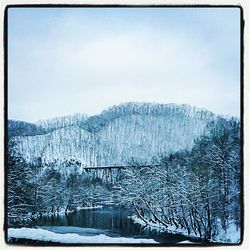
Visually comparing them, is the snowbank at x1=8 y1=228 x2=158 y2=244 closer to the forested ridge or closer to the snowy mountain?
the forested ridge

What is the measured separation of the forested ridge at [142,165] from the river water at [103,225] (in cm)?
3

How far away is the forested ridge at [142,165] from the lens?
1.90 m

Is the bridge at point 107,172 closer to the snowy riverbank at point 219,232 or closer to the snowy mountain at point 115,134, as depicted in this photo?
the snowy mountain at point 115,134

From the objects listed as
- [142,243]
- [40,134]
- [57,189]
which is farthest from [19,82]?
[142,243]

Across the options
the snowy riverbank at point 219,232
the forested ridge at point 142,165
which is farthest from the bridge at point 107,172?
the snowy riverbank at point 219,232

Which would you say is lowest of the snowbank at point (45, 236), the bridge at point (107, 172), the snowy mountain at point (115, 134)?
the snowbank at point (45, 236)

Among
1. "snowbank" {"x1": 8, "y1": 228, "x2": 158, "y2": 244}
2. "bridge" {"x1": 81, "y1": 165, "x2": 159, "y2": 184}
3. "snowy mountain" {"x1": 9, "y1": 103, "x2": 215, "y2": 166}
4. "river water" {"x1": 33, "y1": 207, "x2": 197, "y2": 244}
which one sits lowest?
"snowbank" {"x1": 8, "y1": 228, "x2": 158, "y2": 244}

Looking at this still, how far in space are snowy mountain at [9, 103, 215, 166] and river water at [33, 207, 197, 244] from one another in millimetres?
171

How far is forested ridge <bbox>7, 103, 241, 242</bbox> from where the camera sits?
1896 millimetres

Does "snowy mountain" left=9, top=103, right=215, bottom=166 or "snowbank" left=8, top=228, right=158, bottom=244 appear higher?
"snowy mountain" left=9, top=103, right=215, bottom=166

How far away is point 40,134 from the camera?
191 cm

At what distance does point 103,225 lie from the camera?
188cm

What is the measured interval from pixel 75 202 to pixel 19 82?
0.45 m

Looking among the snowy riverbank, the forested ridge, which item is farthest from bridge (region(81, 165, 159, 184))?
the snowy riverbank
